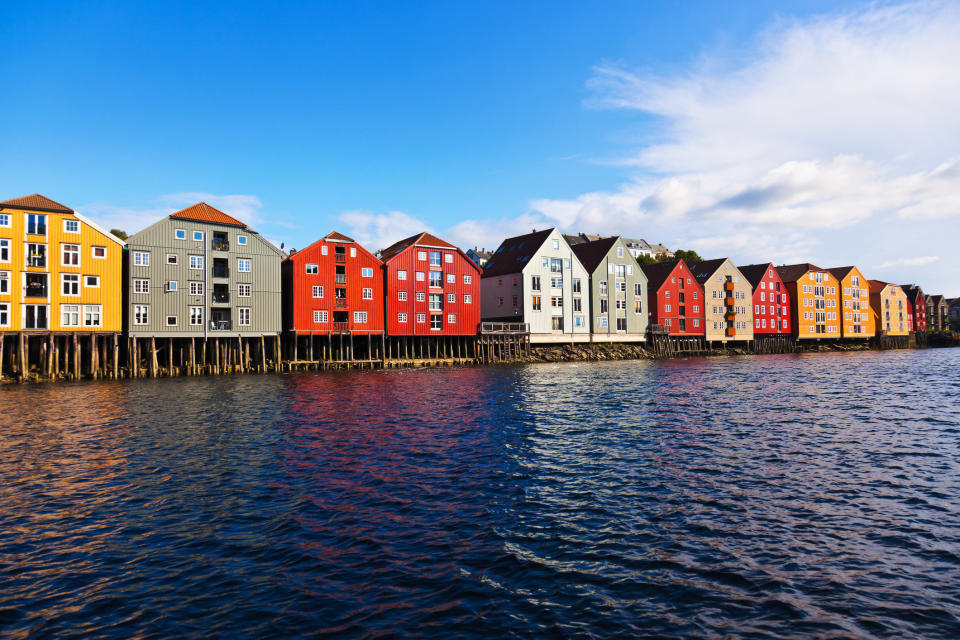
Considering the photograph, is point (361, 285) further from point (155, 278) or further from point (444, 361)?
point (155, 278)

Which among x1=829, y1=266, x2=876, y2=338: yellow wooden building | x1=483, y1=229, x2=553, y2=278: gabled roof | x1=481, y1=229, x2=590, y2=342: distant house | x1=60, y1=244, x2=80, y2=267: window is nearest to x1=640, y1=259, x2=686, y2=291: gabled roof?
x1=481, y1=229, x2=590, y2=342: distant house

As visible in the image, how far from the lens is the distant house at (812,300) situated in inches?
4609

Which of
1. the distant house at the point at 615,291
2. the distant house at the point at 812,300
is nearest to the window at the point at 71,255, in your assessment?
the distant house at the point at 615,291

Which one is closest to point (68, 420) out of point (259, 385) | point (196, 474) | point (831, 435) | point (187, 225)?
point (196, 474)

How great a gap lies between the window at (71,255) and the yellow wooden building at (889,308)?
520 feet

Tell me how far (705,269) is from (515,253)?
42274 mm

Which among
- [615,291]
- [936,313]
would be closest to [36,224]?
[615,291]

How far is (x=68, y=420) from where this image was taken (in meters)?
25.0

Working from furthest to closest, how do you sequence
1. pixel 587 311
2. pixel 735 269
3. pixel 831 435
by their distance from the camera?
pixel 735 269
pixel 587 311
pixel 831 435

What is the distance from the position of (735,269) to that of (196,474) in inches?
4159

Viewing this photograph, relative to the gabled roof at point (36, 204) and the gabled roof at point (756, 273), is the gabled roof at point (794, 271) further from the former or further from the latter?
the gabled roof at point (36, 204)

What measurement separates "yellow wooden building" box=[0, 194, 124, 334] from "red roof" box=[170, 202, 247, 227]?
666 centimetres

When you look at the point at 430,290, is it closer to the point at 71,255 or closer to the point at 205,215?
the point at 205,215

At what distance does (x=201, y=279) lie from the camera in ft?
186
